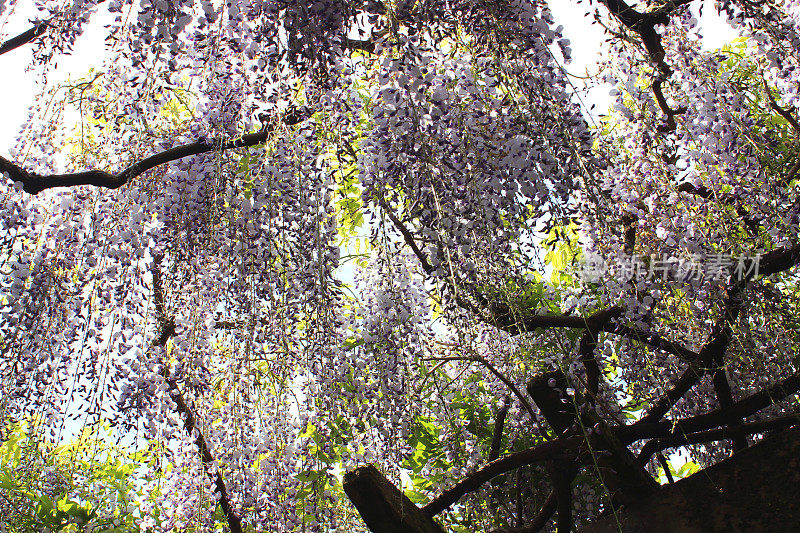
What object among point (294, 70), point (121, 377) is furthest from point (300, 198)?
point (121, 377)

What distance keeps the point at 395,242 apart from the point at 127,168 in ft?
4.58

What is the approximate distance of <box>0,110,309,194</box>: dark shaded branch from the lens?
7.89 ft

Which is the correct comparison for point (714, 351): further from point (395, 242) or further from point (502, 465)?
point (395, 242)

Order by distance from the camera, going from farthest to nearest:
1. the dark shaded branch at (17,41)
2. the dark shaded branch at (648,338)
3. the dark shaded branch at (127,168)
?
the dark shaded branch at (648,338) → the dark shaded branch at (17,41) → the dark shaded branch at (127,168)

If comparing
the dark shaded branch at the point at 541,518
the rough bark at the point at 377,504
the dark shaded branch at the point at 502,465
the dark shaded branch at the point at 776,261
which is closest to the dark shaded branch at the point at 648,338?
the dark shaded branch at the point at 776,261

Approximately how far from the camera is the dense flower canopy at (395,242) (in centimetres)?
192

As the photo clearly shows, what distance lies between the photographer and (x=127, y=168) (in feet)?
8.63

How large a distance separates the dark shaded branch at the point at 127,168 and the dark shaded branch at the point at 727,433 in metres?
A: 1.84

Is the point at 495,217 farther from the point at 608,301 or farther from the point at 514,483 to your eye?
the point at 514,483

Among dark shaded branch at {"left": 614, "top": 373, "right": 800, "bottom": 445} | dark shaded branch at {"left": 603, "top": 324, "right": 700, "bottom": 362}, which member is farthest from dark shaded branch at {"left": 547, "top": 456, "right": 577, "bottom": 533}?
dark shaded branch at {"left": 603, "top": 324, "right": 700, "bottom": 362}

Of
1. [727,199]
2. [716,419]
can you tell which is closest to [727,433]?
[716,419]

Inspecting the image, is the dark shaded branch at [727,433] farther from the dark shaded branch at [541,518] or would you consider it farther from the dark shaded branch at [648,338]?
the dark shaded branch at [648,338]

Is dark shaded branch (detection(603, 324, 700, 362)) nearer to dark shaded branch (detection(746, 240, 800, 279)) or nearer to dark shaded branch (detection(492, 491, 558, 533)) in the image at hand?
dark shaded branch (detection(746, 240, 800, 279))

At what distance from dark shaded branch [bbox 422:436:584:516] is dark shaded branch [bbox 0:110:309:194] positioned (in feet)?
4.89
